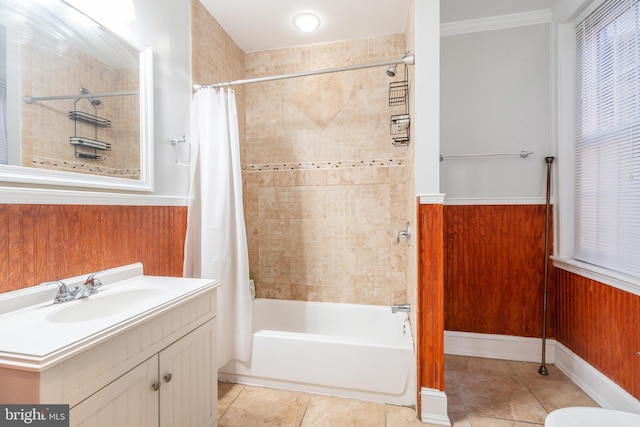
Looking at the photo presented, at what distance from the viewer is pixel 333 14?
2.12 meters

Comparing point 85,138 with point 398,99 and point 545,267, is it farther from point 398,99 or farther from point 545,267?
point 545,267

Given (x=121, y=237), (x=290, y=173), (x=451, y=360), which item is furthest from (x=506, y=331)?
(x=121, y=237)

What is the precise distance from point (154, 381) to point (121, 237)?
2.40ft

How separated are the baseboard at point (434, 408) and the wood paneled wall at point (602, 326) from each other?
38.5 inches

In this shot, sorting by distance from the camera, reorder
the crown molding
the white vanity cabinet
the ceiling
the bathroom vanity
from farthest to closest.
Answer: the crown molding → the ceiling → the white vanity cabinet → the bathroom vanity

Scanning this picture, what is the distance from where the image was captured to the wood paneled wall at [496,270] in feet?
7.23

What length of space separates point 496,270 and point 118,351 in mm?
2444

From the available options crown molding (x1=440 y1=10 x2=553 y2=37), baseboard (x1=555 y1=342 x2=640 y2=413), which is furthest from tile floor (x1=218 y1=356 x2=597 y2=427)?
crown molding (x1=440 y1=10 x2=553 y2=37)

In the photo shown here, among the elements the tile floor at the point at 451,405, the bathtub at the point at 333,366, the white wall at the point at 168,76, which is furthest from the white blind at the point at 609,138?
the white wall at the point at 168,76

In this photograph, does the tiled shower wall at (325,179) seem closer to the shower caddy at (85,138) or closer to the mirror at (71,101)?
the mirror at (71,101)

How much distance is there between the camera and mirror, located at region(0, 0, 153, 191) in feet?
3.32

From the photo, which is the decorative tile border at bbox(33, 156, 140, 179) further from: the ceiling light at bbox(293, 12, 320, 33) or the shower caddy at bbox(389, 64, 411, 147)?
the shower caddy at bbox(389, 64, 411, 147)

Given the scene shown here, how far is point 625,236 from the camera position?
1641 mm

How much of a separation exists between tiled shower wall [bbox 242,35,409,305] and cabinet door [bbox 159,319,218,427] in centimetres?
125
